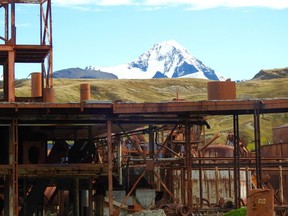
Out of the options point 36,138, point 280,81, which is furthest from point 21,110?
point 280,81

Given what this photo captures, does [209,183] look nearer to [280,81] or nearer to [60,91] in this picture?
[60,91]

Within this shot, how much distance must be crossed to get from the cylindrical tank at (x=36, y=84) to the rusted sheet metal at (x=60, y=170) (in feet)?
26.8

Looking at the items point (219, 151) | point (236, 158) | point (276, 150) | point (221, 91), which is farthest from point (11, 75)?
point (219, 151)

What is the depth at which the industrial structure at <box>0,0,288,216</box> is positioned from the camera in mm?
30078

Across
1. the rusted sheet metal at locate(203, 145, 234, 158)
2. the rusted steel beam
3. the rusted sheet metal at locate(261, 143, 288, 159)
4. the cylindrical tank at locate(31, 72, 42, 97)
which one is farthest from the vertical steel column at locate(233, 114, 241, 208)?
the rusted sheet metal at locate(203, 145, 234, 158)

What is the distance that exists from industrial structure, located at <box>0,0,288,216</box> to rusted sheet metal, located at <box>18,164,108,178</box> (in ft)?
0.14

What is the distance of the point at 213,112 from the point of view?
3108cm

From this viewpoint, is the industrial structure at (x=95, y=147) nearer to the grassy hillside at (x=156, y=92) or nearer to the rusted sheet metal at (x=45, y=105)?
the rusted sheet metal at (x=45, y=105)

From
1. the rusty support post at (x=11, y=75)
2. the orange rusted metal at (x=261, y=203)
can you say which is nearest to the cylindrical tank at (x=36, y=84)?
the rusty support post at (x=11, y=75)

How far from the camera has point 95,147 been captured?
3816 centimetres

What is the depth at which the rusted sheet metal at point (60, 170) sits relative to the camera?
102 ft

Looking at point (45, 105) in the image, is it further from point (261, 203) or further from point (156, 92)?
point (156, 92)

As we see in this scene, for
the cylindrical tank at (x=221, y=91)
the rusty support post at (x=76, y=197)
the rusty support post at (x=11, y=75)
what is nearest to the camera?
the cylindrical tank at (x=221, y=91)

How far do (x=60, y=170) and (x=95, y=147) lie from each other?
22.0 feet
